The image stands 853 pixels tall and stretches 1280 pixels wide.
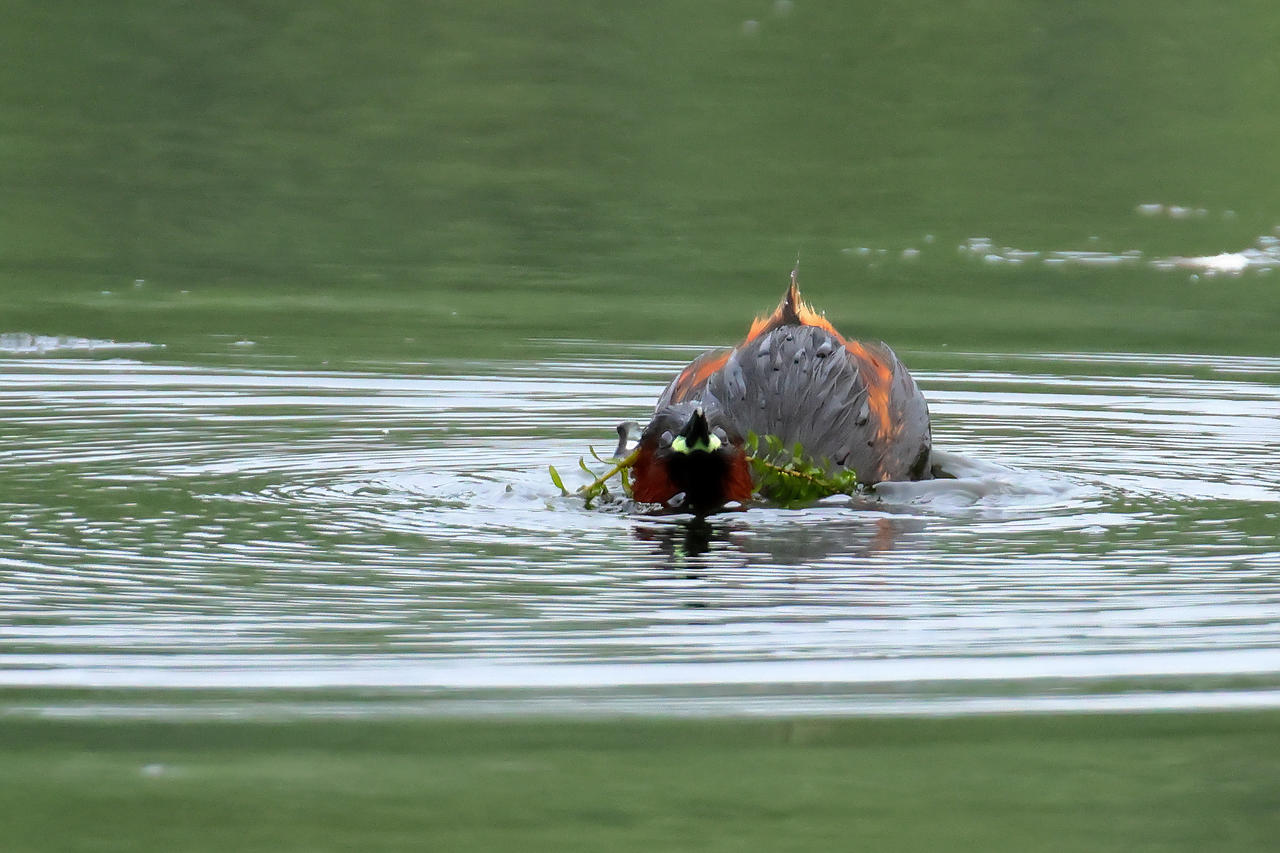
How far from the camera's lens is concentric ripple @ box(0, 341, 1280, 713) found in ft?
15.6

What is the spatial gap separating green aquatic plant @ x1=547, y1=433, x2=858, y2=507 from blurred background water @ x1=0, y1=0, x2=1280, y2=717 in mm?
96

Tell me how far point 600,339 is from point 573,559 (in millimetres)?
4678

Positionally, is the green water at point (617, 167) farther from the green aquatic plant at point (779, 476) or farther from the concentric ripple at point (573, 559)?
the green aquatic plant at point (779, 476)

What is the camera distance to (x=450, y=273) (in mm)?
12883

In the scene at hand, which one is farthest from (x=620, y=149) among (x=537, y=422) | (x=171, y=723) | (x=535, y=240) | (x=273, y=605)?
(x=171, y=723)

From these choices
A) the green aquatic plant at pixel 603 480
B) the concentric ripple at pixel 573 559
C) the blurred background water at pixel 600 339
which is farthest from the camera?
the green aquatic plant at pixel 603 480

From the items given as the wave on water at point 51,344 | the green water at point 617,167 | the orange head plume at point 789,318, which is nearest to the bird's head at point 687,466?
the orange head plume at point 789,318

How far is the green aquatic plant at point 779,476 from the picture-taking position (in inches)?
271

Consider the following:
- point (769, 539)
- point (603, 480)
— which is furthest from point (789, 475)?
point (603, 480)

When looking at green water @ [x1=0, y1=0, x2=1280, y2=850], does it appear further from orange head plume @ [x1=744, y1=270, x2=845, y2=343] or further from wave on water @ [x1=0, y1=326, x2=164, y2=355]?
orange head plume @ [x1=744, y1=270, x2=845, y2=343]

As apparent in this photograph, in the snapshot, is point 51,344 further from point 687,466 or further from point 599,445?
point 687,466

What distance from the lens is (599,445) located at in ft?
26.2

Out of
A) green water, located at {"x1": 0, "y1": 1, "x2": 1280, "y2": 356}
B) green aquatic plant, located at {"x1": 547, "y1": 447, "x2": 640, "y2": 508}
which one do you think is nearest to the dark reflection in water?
green aquatic plant, located at {"x1": 547, "y1": 447, "x2": 640, "y2": 508}

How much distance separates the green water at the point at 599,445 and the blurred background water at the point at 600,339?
0.03 m
